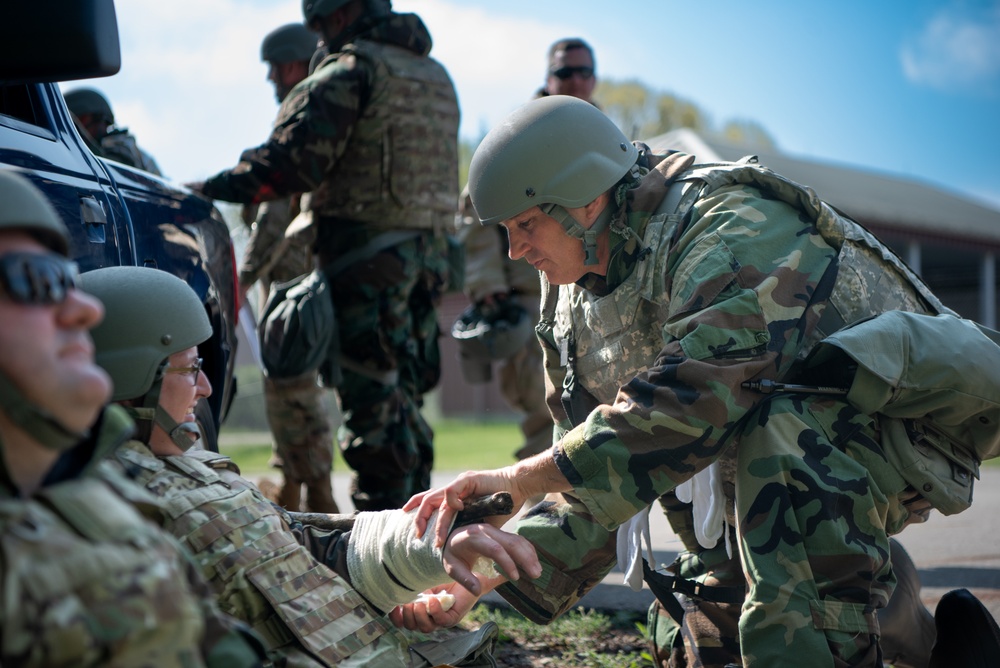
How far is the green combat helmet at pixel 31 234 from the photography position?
1.40 meters

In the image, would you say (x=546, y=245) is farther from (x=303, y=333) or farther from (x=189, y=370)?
(x=303, y=333)

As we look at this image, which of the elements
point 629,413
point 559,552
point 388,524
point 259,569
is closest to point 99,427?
point 259,569

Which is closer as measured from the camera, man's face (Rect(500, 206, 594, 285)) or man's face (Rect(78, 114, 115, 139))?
man's face (Rect(500, 206, 594, 285))

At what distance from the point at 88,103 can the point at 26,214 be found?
195 inches

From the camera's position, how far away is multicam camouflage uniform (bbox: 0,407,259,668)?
51.4 inches

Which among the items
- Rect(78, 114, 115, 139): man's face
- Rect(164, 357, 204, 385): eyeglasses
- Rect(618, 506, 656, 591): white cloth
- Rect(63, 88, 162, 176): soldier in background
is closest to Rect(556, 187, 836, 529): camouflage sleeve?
Rect(618, 506, 656, 591): white cloth

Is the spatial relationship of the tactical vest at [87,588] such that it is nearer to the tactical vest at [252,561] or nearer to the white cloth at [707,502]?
the tactical vest at [252,561]

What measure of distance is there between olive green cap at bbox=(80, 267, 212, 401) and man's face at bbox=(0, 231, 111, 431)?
86cm

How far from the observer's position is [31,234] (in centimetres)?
149

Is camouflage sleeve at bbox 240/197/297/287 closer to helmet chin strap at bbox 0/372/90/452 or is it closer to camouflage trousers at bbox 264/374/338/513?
camouflage trousers at bbox 264/374/338/513

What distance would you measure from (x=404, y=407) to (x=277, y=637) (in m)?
2.81

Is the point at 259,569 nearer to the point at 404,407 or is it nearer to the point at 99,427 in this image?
the point at 99,427

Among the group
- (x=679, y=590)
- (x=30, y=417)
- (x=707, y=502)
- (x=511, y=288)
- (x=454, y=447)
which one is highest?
(x=30, y=417)

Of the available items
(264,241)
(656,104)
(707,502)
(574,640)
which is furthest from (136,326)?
(656,104)
